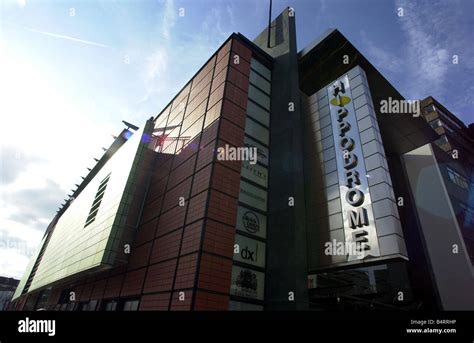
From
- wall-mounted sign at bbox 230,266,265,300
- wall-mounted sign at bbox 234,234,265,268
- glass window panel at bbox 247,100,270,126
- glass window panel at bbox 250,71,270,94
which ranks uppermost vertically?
glass window panel at bbox 250,71,270,94

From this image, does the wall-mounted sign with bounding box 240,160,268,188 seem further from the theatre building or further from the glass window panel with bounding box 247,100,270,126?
the glass window panel with bounding box 247,100,270,126

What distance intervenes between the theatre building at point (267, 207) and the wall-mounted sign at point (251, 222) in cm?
6

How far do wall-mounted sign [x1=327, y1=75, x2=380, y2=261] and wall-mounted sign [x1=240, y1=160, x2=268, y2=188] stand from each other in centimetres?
354

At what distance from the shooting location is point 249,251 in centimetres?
1111

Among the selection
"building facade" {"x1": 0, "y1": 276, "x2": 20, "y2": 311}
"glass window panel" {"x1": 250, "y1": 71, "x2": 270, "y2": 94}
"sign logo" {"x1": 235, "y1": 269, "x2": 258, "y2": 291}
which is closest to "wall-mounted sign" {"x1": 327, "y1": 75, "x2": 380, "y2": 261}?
"glass window panel" {"x1": 250, "y1": 71, "x2": 270, "y2": 94}

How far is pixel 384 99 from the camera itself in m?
19.4

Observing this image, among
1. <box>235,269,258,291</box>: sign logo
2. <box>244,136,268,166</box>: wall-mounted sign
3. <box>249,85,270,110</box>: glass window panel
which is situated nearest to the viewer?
<box>235,269,258,291</box>: sign logo

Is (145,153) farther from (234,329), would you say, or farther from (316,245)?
(234,329)

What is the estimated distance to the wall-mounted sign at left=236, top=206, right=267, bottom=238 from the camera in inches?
450

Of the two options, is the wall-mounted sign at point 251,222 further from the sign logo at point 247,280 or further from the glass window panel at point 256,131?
the glass window panel at point 256,131

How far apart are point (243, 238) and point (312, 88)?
13.6 metres

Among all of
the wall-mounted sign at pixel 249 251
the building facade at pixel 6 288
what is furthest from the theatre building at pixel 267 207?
the building facade at pixel 6 288

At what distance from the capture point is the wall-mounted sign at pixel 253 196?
12117 mm

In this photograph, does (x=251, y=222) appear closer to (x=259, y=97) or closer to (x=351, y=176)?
(x=351, y=176)
